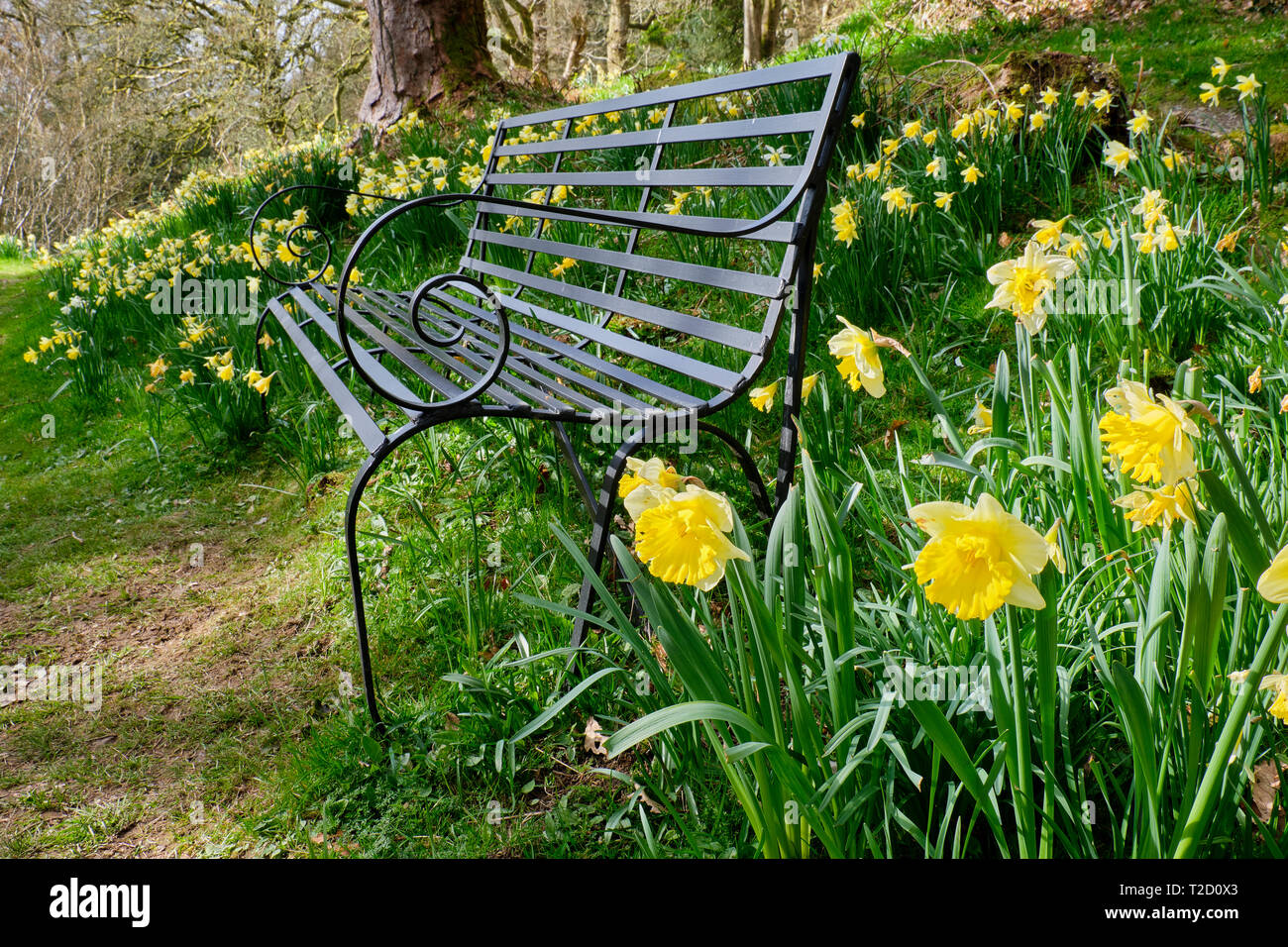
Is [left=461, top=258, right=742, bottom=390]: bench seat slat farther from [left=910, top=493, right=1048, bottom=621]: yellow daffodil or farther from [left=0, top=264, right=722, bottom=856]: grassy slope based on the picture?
[left=910, top=493, right=1048, bottom=621]: yellow daffodil

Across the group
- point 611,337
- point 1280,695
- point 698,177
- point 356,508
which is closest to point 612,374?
point 611,337

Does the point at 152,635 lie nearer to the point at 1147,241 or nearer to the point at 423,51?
the point at 1147,241

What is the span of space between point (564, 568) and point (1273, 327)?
1.73 metres

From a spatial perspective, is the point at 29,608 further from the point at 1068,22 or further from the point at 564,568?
the point at 1068,22

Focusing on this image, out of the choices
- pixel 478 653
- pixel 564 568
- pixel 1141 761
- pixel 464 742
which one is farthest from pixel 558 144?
pixel 1141 761

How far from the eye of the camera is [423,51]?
614cm

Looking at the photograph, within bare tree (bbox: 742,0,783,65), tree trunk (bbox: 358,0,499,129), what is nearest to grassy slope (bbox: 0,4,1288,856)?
tree trunk (bbox: 358,0,499,129)

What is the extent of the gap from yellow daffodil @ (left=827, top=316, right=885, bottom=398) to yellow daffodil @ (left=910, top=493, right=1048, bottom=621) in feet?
1.61

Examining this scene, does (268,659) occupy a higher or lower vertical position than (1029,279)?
lower

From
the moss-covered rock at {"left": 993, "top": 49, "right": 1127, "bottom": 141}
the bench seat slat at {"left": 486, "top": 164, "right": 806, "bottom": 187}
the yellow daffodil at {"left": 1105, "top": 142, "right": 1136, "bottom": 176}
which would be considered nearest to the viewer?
the bench seat slat at {"left": 486, "top": 164, "right": 806, "bottom": 187}

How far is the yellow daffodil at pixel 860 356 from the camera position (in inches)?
49.1

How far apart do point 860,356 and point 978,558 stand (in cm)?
52

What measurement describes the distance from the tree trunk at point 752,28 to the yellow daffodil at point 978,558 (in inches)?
422

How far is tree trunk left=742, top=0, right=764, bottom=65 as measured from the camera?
1038 cm
